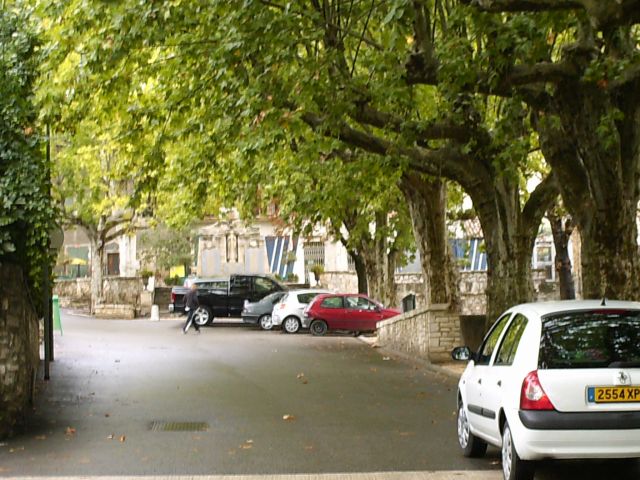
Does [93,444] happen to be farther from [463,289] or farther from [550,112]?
[463,289]

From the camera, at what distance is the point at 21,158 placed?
1371 cm

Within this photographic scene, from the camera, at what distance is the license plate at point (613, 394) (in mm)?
7484

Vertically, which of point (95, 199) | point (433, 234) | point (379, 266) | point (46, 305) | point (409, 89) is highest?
point (95, 199)

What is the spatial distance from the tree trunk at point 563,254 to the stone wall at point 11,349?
19.5 m

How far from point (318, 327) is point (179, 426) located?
67.7 feet

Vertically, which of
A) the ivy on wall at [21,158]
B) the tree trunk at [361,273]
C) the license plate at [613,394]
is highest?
the ivy on wall at [21,158]

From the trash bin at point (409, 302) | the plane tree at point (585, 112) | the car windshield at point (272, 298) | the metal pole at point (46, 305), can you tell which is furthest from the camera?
the car windshield at point (272, 298)

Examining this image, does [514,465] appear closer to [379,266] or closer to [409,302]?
[409,302]

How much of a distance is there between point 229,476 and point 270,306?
27.4 m

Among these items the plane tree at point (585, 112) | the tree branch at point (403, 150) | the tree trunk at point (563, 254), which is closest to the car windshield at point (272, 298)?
the tree trunk at point (563, 254)

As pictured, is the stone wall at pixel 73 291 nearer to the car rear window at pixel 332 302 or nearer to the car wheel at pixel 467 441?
the car rear window at pixel 332 302

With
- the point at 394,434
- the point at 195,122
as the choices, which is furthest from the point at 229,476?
the point at 195,122

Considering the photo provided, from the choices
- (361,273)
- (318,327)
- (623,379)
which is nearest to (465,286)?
(361,273)

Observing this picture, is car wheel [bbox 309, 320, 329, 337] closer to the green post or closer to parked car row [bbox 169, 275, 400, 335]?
parked car row [bbox 169, 275, 400, 335]
